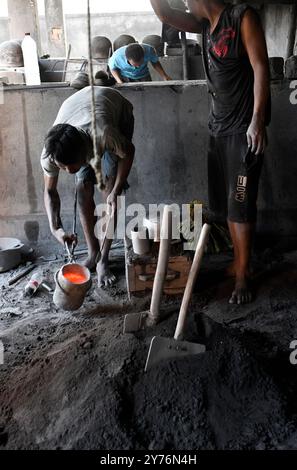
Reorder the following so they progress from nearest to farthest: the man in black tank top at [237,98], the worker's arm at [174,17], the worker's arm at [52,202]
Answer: the man in black tank top at [237,98]
the worker's arm at [174,17]
the worker's arm at [52,202]

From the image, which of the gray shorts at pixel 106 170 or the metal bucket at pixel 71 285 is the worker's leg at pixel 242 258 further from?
the metal bucket at pixel 71 285

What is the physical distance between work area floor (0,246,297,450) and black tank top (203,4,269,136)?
170 cm

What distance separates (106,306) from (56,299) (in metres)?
0.58

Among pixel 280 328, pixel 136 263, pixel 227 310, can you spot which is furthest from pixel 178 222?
pixel 280 328

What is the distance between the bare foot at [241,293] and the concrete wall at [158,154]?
4.69 feet

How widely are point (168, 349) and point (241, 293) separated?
142 centimetres

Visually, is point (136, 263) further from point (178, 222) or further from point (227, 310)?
point (227, 310)

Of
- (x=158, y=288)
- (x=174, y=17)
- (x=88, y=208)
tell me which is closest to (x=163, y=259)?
(x=158, y=288)

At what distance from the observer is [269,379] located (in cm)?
257

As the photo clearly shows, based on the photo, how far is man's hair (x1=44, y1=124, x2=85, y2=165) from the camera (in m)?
3.22

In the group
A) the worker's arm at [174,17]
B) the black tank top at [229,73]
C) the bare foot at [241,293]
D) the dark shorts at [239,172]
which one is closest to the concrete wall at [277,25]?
the worker's arm at [174,17]

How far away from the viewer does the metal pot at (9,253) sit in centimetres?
465

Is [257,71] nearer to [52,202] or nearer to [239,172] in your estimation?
[239,172]

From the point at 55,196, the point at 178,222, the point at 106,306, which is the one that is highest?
the point at 55,196
